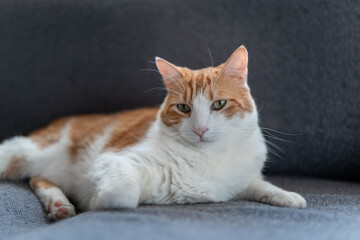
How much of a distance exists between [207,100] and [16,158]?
117 centimetres

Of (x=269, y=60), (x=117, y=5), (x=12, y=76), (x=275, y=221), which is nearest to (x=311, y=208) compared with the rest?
(x=275, y=221)

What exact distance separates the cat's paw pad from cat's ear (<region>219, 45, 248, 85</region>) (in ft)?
3.01

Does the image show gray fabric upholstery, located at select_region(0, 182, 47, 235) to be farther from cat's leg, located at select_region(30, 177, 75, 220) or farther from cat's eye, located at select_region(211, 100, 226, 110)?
cat's eye, located at select_region(211, 100, 226, 110)

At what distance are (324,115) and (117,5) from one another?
57.5 inches

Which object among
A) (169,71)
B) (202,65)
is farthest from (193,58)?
(169,71)

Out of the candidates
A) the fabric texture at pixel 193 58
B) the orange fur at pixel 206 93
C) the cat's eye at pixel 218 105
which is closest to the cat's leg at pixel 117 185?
the orange fur at pixel 206 93

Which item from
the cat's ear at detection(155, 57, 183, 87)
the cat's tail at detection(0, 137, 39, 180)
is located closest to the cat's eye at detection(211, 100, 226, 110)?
the cat's ear at detection(155, 57, 183, 87)

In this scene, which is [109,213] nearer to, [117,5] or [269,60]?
[269,60]

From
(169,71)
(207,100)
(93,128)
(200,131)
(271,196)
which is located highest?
(169,71)

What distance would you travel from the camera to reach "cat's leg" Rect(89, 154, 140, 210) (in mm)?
1238

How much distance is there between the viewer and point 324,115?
202 cm

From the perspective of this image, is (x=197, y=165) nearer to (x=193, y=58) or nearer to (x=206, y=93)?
(x=206, y=93)

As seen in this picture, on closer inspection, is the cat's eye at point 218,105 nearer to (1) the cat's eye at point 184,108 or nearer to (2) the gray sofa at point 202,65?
(1) the cat's eye at point 184,108

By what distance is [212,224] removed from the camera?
3.65 ft
